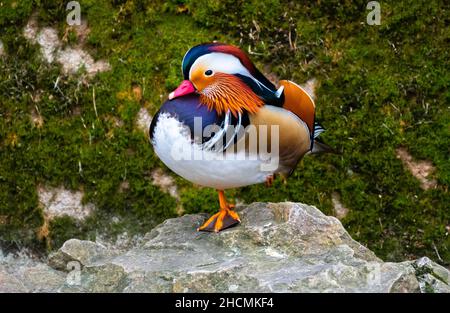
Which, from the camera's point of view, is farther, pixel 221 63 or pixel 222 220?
pixel 222 220

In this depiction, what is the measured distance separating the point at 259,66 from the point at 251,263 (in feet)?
5.89

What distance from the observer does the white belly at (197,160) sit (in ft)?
10.1

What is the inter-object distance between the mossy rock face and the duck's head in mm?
1394

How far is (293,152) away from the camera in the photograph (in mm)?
3338

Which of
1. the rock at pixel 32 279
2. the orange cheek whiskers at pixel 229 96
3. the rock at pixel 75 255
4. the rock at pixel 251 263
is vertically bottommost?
the rock at pixel 32 279

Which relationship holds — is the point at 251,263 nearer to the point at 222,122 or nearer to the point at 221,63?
the point at 222,122

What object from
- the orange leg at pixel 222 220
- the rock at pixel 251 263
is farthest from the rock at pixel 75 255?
the orange leg at pixel 222 220

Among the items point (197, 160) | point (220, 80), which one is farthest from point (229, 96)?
point (197, 160)

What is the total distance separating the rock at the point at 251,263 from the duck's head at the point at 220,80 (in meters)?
0.56

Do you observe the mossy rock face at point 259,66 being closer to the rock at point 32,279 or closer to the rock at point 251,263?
the rock at point 251,263

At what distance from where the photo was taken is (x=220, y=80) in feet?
10.2

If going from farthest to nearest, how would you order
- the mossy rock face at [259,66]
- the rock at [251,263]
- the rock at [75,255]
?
the mossy rock face at [259,66], the rock at [75,255], the rock at [251,263]

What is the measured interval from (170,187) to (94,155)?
1.55 ft

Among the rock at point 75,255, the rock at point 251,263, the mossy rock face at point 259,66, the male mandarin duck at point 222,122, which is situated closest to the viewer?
the rock at point 251,263
